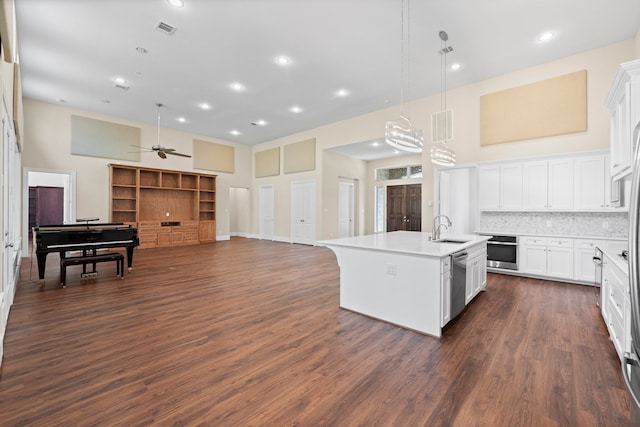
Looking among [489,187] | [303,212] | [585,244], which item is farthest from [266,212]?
[585,244]

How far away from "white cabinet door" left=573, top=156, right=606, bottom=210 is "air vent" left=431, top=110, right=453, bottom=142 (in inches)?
95.5

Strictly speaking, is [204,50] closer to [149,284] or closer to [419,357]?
[149,284]

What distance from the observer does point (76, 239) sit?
15.3 ft

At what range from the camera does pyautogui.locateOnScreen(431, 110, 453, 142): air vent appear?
21.2ft

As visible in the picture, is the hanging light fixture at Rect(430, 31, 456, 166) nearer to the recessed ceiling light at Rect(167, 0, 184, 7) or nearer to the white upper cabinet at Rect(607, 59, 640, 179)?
the white upper cabinet at Rect(607, 59, 640, 179)

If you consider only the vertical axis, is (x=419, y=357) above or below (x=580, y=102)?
below

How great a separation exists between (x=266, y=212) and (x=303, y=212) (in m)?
2.15

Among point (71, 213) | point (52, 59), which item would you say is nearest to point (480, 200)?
point (52, 59)

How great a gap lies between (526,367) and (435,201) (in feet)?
14.2

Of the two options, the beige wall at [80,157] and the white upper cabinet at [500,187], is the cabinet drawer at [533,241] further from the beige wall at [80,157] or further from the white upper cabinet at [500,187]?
the beige wall at [80,157]

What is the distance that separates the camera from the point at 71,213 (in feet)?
25.8

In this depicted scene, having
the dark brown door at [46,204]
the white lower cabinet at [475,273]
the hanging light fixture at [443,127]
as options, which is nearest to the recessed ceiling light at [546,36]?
the hanging light fixture at [443,127]

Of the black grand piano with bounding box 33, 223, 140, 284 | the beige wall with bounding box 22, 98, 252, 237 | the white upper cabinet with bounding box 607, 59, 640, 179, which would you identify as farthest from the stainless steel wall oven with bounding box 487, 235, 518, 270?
the beige wall with bounding box 22, 98, 252, 237

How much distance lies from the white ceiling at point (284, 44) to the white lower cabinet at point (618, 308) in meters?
3.55
